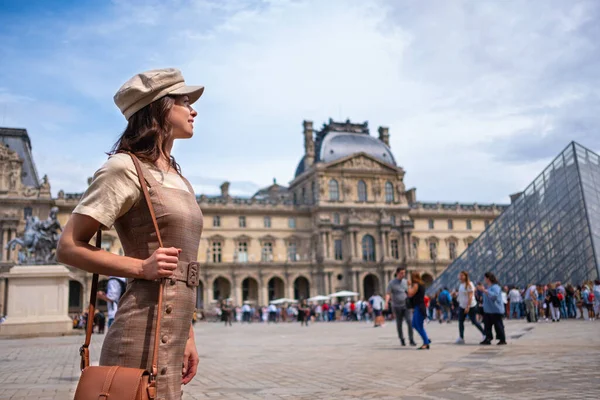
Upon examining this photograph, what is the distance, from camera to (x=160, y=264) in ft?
6.74

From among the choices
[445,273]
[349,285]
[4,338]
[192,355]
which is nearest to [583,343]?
[192,355]

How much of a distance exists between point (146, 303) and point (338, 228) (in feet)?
180

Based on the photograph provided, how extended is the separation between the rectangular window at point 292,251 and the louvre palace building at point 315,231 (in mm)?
93

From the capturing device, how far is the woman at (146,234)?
Result: 2.08m

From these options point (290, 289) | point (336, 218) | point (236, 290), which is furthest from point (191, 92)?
point (336, 218)

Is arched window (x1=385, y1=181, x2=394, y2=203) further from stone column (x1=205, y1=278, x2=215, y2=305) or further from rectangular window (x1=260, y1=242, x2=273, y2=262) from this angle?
stone column (x1=205, y1=278, x2=215, y2=305)

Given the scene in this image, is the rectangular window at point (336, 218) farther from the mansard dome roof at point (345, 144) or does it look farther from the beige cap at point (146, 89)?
the beige cap at point (146, 89)

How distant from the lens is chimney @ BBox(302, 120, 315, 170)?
61156 mm

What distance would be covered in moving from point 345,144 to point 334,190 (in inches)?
250

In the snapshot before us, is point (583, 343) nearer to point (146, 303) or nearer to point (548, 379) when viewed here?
point (548, 379)

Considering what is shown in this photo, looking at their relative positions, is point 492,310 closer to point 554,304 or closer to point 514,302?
point 554,304

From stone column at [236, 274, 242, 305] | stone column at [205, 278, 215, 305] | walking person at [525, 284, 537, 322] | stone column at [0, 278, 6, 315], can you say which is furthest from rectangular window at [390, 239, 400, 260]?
walking person at [525, 284, 537, 322]

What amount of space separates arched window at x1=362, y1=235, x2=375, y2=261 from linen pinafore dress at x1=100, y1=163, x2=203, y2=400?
54.9 m

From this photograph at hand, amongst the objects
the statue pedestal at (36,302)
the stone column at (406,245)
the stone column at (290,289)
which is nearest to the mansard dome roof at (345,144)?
the stone column at (406,245)
